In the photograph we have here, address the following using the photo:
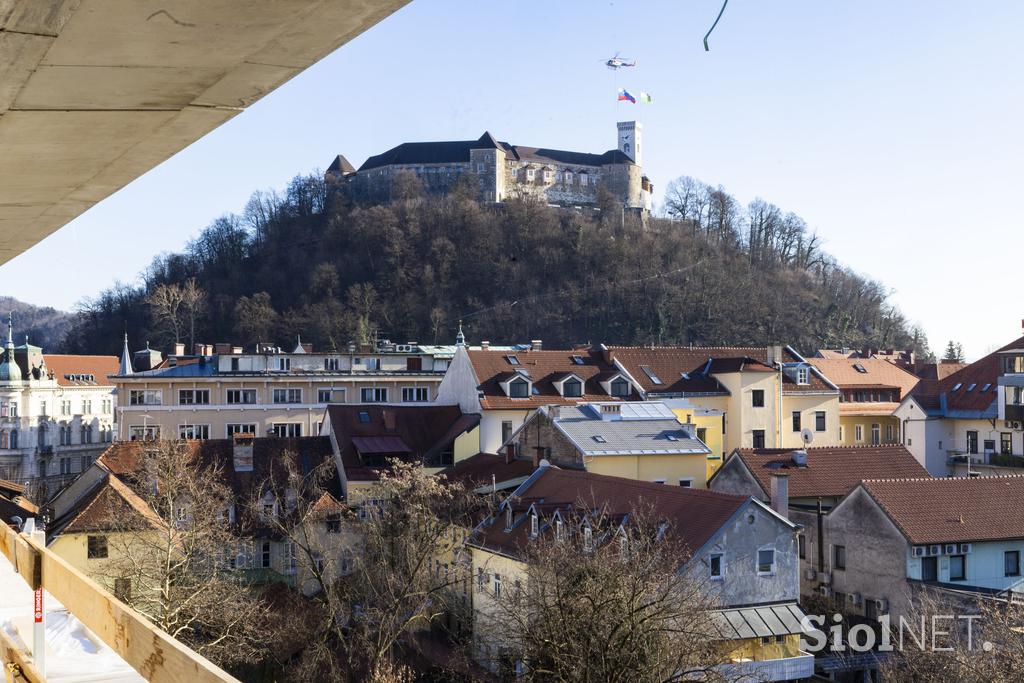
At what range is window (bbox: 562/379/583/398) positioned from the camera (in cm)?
3853

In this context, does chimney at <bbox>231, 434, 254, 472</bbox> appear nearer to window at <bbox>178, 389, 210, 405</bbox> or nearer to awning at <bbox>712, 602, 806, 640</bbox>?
window at <bbox>178, 389, 210, 405</bbox>

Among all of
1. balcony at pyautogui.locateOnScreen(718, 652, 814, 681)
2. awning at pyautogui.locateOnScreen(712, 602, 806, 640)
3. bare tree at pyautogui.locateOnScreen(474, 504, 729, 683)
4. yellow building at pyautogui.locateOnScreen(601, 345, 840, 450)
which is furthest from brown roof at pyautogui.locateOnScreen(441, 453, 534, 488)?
yellow building at pyautogui.locateOnScreen(601, 345, 840, 450)

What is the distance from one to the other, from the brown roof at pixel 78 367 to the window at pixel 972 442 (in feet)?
159

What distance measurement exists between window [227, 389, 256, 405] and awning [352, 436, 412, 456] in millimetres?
11595

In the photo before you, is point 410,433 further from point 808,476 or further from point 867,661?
point 867,661

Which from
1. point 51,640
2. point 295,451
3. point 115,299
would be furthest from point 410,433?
point 115,299

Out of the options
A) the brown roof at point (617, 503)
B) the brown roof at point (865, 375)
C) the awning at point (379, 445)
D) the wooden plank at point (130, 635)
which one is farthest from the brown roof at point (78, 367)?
the wooden plank at point (130, 635)

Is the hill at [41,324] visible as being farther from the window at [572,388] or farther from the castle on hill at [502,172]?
the window at [572,388]

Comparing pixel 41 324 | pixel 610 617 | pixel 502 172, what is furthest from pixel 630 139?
pixel 610 617

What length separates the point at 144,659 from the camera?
2.75 meters

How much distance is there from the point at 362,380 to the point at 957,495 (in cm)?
2806

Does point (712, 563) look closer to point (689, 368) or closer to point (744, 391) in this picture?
point (744, 391)

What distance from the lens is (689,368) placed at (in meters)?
41.3

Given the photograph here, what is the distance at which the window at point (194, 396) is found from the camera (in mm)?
42344
